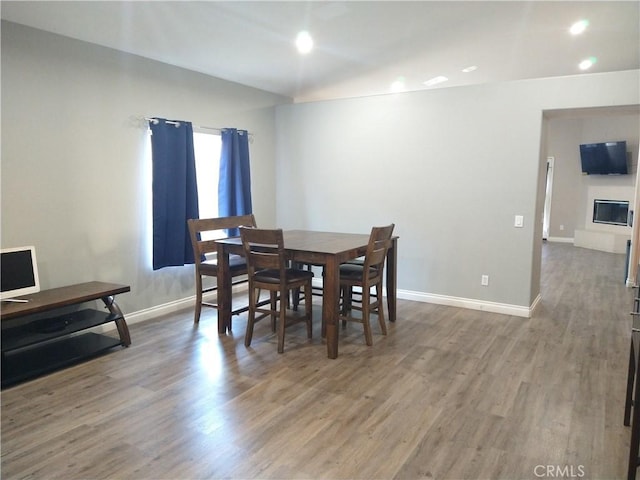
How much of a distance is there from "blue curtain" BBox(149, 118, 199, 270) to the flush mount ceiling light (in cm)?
135

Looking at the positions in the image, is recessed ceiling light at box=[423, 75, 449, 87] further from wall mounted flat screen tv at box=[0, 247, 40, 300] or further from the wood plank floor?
wall mounted flat screen tv at box=[0, 247, 40, 300]

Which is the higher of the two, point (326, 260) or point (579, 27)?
point (579, 27)

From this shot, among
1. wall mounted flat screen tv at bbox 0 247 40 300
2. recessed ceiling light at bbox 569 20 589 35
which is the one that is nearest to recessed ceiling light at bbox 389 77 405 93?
recessed ceiling light at bbox 569 20 589 35

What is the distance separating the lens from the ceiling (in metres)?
3.26

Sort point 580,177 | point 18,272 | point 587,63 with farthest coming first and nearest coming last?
point 580,177 < point 587,63 < point 18,272

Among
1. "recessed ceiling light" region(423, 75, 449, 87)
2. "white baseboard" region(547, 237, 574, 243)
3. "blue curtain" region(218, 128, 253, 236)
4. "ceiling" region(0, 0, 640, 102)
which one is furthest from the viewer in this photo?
"white baseboard" region(547, 237, 574, 243)

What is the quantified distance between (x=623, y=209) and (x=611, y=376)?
24.4ft

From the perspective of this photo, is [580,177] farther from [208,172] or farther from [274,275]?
[274,275]

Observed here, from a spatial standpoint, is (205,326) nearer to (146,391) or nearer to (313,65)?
(146,391)

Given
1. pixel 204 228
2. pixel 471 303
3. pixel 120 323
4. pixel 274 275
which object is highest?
pixel 204 228

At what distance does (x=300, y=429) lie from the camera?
7.92ft

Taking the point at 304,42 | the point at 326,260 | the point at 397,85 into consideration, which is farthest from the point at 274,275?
the point at 397,85

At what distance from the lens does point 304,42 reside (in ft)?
13.1

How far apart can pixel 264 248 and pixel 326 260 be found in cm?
53
